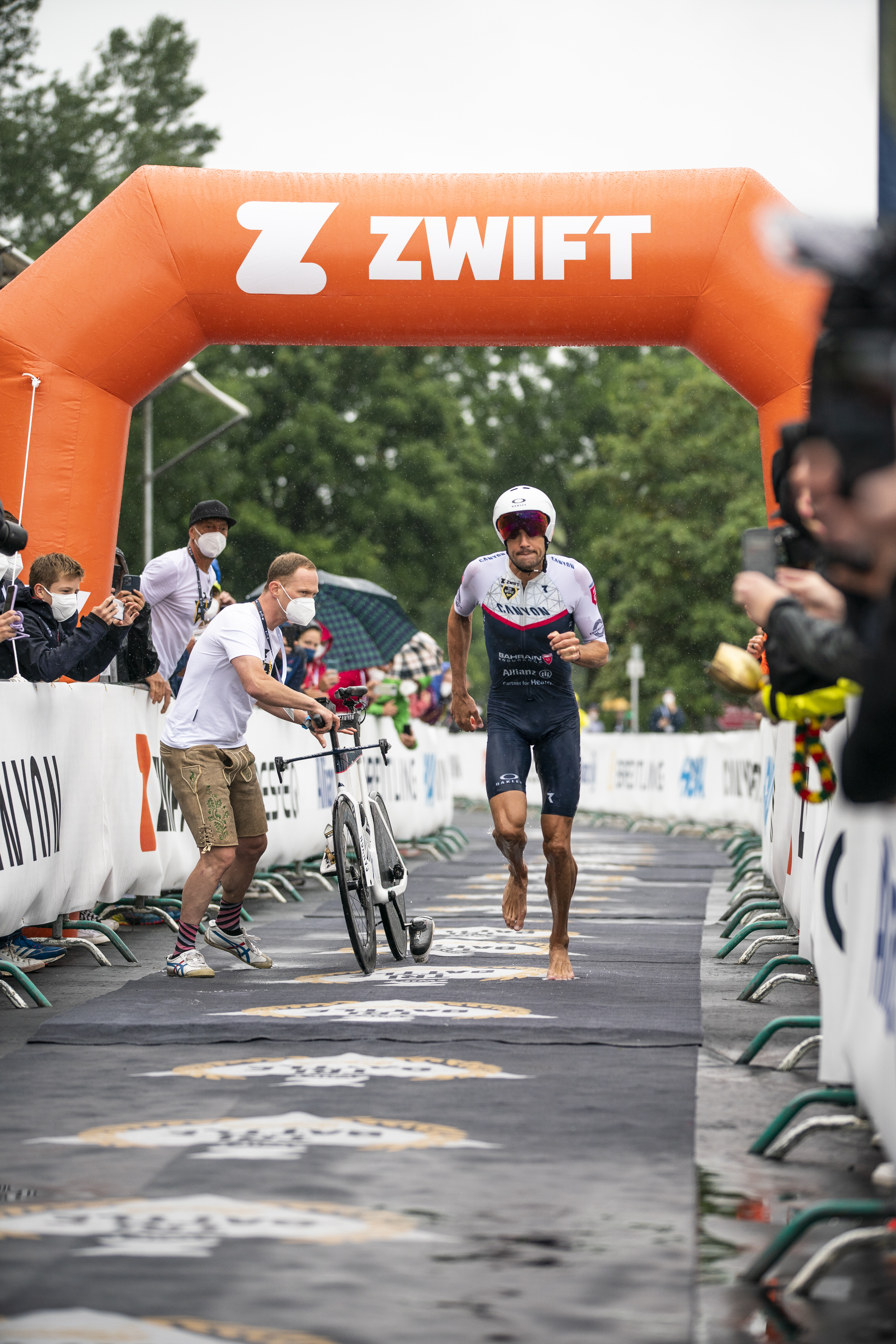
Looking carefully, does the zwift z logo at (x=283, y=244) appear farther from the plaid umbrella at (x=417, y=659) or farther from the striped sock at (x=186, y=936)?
the plaid umbrella at (x=417, y=659)

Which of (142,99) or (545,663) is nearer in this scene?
(545,663)

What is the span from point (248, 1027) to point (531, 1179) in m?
2.62

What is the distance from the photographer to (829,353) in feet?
10.6

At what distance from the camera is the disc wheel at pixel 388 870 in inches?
348

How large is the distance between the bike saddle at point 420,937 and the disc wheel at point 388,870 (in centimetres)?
6

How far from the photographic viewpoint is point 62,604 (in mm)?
9242

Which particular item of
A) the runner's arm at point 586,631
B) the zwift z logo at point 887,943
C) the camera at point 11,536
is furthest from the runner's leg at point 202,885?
the zwift z logo at point 887,943

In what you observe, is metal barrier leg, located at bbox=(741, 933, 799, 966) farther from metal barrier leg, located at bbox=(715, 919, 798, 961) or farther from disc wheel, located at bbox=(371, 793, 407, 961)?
disc wheel, located at bbox=(371, 793, 407, 961)

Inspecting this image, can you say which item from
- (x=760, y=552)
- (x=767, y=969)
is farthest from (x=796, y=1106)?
(x=767, y=969)

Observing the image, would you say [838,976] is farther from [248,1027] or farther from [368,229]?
[368,229]

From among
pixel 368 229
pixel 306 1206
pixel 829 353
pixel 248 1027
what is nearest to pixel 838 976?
pixel 306 1206

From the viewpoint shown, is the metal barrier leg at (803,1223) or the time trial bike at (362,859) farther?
the time trial bike at (362,859)

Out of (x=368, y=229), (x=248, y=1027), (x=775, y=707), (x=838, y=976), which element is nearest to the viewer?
(x=838, y=976)

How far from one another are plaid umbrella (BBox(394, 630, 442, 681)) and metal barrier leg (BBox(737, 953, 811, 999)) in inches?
450
